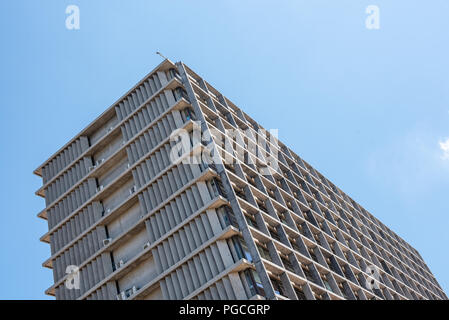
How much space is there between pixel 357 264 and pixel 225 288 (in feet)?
67.2

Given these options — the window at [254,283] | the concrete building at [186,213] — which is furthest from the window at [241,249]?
the window at [254,283]

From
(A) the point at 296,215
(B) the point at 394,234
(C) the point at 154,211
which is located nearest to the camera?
(C) the point at 154,211

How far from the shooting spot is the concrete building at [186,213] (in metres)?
29.2

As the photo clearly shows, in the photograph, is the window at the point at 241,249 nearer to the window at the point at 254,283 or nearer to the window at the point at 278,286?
the window at the point at 254,283

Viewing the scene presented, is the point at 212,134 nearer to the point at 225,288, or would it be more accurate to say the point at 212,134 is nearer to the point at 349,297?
the point at 225,288

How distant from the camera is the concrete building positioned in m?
29.2

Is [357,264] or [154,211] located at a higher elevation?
[154,211]

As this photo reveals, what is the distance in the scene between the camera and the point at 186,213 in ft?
102

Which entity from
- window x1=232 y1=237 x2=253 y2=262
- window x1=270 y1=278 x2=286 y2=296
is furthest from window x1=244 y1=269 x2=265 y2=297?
window x1=270 y1=278 x2=286 y2=296

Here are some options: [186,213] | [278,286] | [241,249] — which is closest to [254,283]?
[241,249]

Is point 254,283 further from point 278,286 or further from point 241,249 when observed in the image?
point 278,286

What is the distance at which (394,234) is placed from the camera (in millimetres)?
69375

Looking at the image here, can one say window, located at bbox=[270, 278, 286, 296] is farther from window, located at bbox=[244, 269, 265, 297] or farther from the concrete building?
window, located at bbox=[244, 269, 265, 297]
